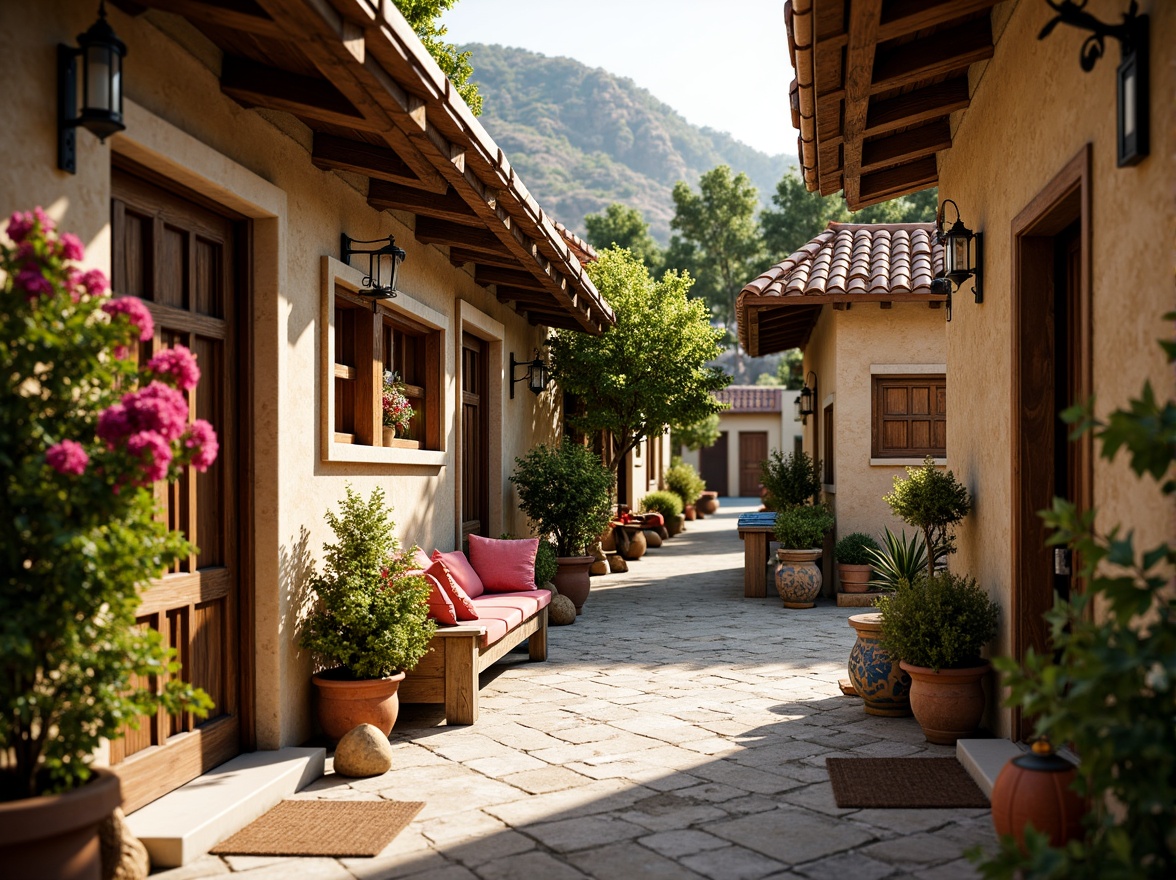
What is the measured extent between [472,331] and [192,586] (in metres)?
5.28

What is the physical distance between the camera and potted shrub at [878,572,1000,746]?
538 centimetres

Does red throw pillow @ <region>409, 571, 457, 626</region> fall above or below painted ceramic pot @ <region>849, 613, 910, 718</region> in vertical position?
above

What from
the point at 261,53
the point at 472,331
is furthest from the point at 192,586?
the point at 472,331

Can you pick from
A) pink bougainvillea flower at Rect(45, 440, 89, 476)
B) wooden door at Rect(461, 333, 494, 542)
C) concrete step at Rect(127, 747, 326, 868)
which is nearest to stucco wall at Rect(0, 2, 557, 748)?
concrete step at Rect(127, 747, 326, 868)

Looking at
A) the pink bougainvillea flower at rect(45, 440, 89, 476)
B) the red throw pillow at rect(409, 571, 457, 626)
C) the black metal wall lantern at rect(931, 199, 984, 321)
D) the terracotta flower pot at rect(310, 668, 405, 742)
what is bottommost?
the terracotta flower pot at rect(310, 668, 405, 742)

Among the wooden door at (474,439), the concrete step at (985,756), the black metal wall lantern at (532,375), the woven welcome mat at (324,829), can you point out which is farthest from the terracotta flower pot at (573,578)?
the woven welcome mat at (324,829)

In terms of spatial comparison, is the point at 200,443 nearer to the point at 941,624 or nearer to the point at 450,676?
the point at 450,676

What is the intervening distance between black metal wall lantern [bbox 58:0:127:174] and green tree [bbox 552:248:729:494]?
32.5 ft

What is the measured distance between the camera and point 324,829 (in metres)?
4.29

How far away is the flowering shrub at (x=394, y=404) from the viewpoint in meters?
7.26

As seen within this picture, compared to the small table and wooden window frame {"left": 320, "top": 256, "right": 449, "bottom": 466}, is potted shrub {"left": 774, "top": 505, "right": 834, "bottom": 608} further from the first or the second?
wooden window frame {"left": 320, "top": 256, "right": 449, "bottom": 466}

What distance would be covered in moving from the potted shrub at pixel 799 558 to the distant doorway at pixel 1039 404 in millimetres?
5894

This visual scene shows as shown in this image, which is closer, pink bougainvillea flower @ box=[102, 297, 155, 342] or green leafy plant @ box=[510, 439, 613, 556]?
pink bougainvillea flower @ box=[102, 297, 155, 342]

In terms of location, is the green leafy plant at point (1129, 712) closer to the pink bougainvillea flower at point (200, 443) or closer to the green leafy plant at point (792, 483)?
the pink bougainvillea flower at point (200, 443)
